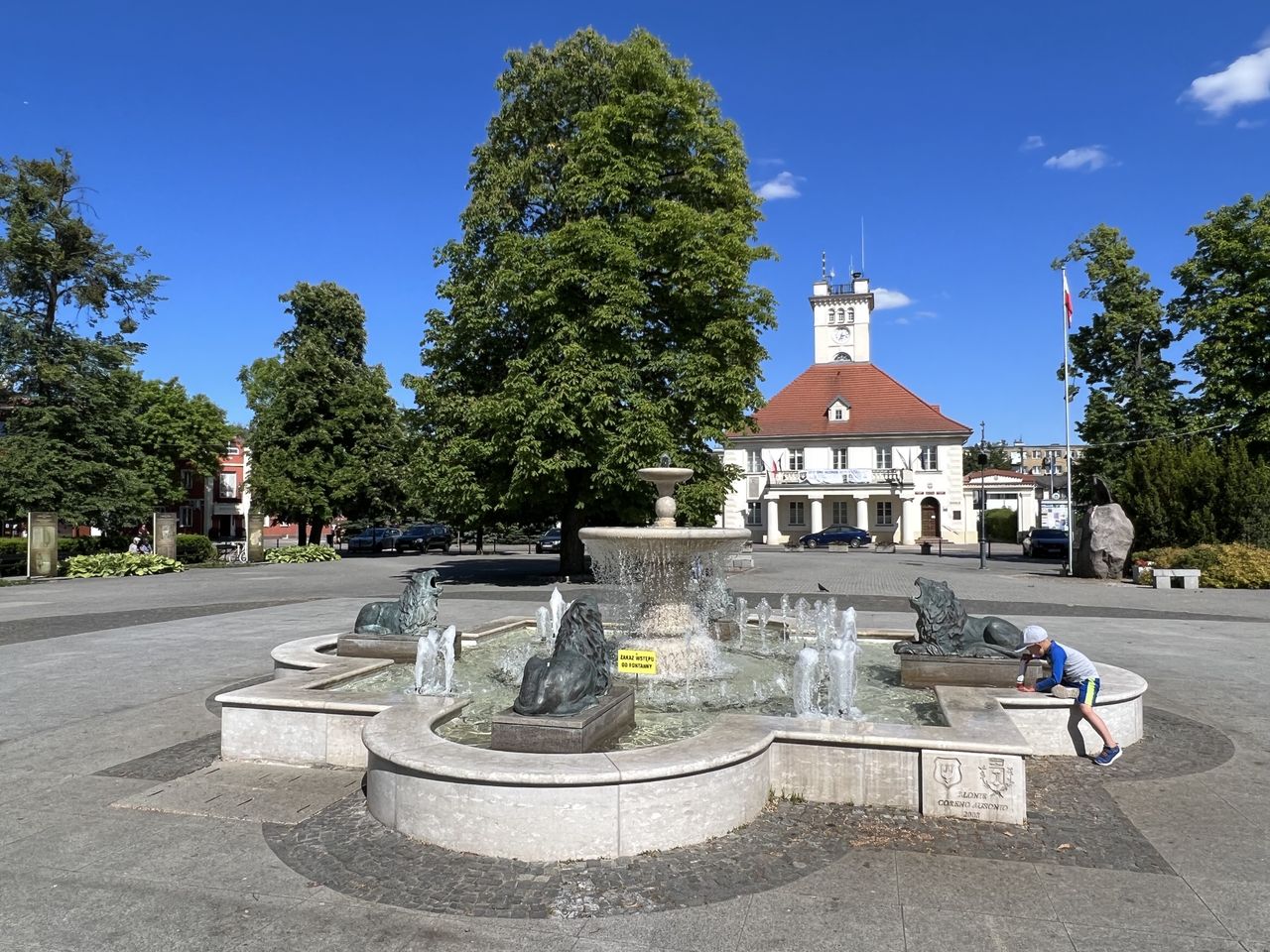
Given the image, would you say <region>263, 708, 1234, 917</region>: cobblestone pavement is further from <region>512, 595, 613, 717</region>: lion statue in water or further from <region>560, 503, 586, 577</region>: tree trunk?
<region>560, 503, 586, 577</region>: tree trunk

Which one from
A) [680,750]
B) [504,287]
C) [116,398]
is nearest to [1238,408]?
[504,287]

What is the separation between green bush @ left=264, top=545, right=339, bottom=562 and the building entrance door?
124 ft

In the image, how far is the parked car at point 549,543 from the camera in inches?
1821

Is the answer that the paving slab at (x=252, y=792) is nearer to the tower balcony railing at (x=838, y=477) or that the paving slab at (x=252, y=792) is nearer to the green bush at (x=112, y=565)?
the green bush at (x=112, y=565)

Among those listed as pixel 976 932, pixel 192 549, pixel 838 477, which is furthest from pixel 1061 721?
pixel 838 477

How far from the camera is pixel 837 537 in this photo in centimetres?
5247

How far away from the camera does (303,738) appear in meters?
6.63

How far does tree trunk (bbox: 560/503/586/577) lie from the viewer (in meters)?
24.7

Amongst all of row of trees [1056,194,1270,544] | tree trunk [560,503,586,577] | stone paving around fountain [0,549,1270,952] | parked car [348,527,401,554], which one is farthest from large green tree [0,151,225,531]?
row of trees [1056,194,1270,544]

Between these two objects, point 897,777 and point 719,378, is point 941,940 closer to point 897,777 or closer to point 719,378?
point 897,777

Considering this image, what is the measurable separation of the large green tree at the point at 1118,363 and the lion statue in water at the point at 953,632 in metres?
29.0

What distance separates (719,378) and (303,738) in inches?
659

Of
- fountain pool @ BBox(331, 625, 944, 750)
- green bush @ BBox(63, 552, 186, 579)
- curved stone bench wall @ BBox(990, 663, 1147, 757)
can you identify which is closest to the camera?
fountain pool @ BBox(331, 625, 944, 750)

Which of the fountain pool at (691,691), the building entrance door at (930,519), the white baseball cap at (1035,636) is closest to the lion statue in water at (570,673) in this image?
the fountain pool at (691,691)
